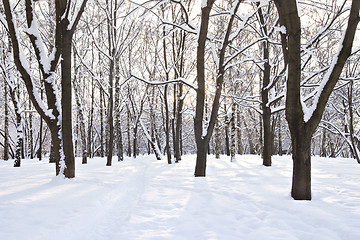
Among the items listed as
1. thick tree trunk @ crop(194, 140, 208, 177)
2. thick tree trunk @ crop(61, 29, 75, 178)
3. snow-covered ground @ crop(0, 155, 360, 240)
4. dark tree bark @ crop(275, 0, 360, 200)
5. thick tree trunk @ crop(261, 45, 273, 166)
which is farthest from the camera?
thick tree trunk @ crop(261, 45, 273, 166)

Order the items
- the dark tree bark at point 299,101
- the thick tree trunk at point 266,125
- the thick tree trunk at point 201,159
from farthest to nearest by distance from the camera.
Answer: the thick tree trunk at point 266,125 < the thick tree trunk at point 201,159 < the dark tree bark at point 299,101

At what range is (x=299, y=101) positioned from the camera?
4074 mm

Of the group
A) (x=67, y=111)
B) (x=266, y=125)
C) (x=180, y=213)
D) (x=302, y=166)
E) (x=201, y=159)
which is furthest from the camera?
(x=266, y=125)

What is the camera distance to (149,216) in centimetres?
368

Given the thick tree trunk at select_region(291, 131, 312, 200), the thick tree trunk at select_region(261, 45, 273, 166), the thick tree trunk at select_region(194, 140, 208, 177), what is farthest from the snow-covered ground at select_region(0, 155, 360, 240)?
the thick tree trunk at select_region(261, 45, 273, 166)

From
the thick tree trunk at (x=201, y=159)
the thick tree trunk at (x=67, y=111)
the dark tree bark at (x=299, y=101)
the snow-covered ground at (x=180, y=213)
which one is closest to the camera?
the snow-covered ground at (x=180, y=213)

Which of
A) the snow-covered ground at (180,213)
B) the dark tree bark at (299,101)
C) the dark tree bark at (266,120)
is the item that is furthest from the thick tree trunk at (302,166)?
the dark tree bark at (266,120)

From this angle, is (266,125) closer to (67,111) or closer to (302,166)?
(302,166)

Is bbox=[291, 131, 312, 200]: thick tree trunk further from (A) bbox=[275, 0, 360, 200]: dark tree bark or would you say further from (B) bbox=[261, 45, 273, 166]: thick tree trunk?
(B) bbox=[261, 45, 273, 166]: thick tree trunk

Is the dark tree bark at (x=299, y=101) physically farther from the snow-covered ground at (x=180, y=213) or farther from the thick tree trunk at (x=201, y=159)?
the thick tree trunk at (x=201, y=159)

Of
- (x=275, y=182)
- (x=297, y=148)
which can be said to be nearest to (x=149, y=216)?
(x=297, y=148)

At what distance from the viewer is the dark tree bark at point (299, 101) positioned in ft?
13.1

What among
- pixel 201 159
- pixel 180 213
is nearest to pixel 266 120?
pixel 201 159

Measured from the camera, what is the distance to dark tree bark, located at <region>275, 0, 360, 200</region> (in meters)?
3.99
